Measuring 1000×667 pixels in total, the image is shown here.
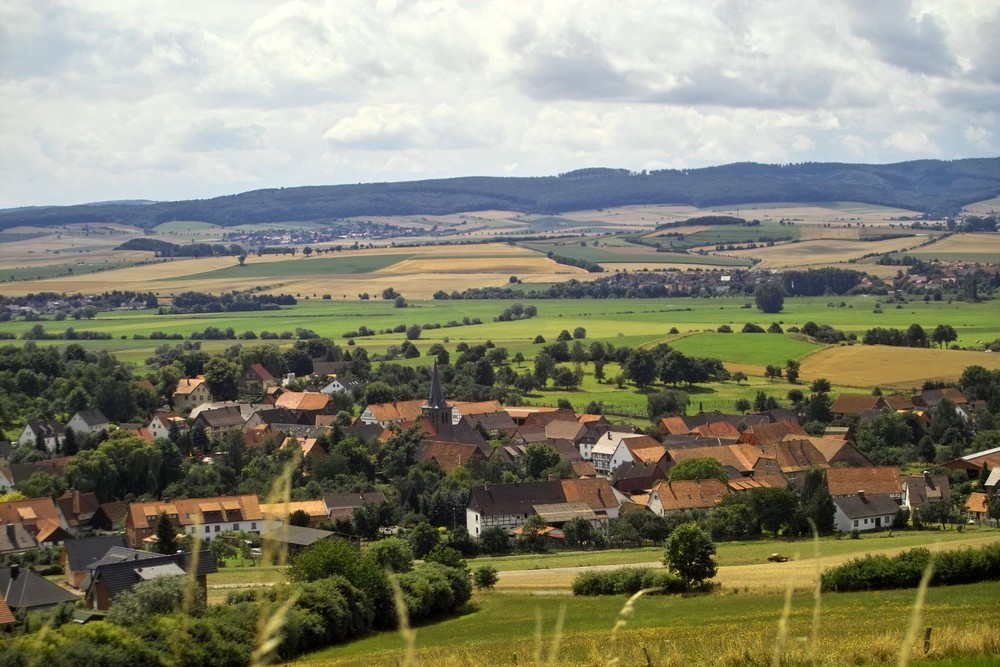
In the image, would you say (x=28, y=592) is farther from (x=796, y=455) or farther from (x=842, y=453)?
(x=842, y=453)

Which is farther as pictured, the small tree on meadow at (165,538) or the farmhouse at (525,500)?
the farmhouse at (525,500)

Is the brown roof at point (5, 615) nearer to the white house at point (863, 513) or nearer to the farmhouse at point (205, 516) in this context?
the farmhouse at point (205, 516)

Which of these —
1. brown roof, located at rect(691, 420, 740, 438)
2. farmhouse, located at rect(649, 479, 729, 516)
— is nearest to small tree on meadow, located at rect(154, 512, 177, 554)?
farmhouse, located at rect(649, 479, 729, 516)

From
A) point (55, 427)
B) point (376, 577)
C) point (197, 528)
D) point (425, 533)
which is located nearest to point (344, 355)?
point (55, 427)

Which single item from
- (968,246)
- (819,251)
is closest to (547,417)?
(819,251)

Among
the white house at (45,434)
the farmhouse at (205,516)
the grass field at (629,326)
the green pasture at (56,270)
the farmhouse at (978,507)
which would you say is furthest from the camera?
the green pasture at (56,270)

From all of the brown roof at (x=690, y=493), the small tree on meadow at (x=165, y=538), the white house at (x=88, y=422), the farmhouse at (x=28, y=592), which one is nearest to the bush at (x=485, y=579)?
the farmhouse at (x=28, y=592)

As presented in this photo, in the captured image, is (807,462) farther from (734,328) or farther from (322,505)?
(734,328)
